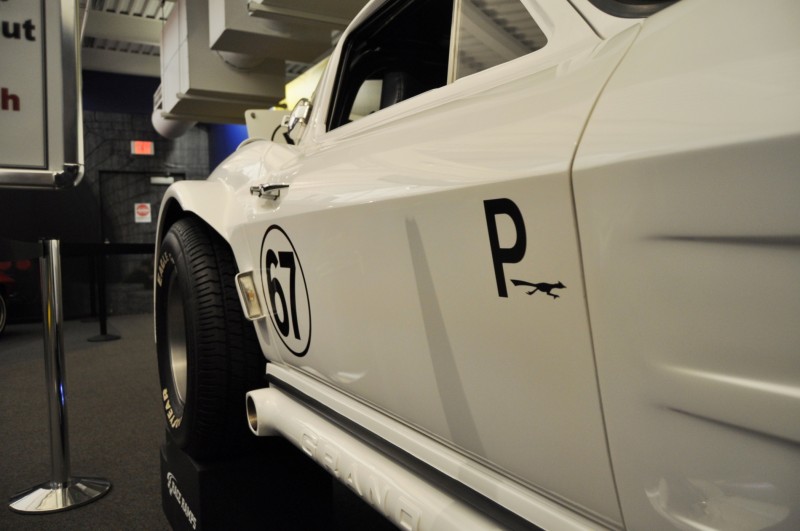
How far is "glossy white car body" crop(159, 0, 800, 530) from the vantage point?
492 mm

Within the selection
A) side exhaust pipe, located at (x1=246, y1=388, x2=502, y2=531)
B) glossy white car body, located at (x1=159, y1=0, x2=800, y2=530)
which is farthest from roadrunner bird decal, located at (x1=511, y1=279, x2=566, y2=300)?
side exhaust pipe, located at (x1=246, y1=388, x2=502, y2=531)

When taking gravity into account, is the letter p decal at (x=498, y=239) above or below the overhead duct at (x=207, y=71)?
below

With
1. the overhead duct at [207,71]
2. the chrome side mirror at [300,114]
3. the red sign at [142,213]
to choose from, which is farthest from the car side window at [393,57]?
the red sign at [142,213]

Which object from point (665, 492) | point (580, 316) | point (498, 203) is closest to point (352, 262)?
point (498, 203)

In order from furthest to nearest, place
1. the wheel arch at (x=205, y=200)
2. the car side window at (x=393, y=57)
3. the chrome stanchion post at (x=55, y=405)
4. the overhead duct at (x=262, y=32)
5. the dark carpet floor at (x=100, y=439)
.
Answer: the overhead duct at (x=262, y=32) → the chrome stanchion post at (x=55, y=405) → the dark carpet floor at (x=100, y=439) → the wheel arch at (x=205, y=200) → the car side window at (x=393, y=57)

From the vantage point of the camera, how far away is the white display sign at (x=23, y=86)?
1.84 meters

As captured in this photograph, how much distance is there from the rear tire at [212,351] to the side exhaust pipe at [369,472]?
184mm

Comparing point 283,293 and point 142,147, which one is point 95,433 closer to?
point 283,293

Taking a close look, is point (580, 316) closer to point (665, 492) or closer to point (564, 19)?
point (665, 492)

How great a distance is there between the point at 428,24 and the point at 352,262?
84cm

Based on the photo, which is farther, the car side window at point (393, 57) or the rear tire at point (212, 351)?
the rear tire at point (212, 351)

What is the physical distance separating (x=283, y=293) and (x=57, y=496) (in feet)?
4.77

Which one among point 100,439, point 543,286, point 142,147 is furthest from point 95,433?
point 142,147

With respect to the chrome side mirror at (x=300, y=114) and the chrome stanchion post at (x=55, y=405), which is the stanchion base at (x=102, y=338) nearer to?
the chrome stanchion post at (x=55, y=405)
